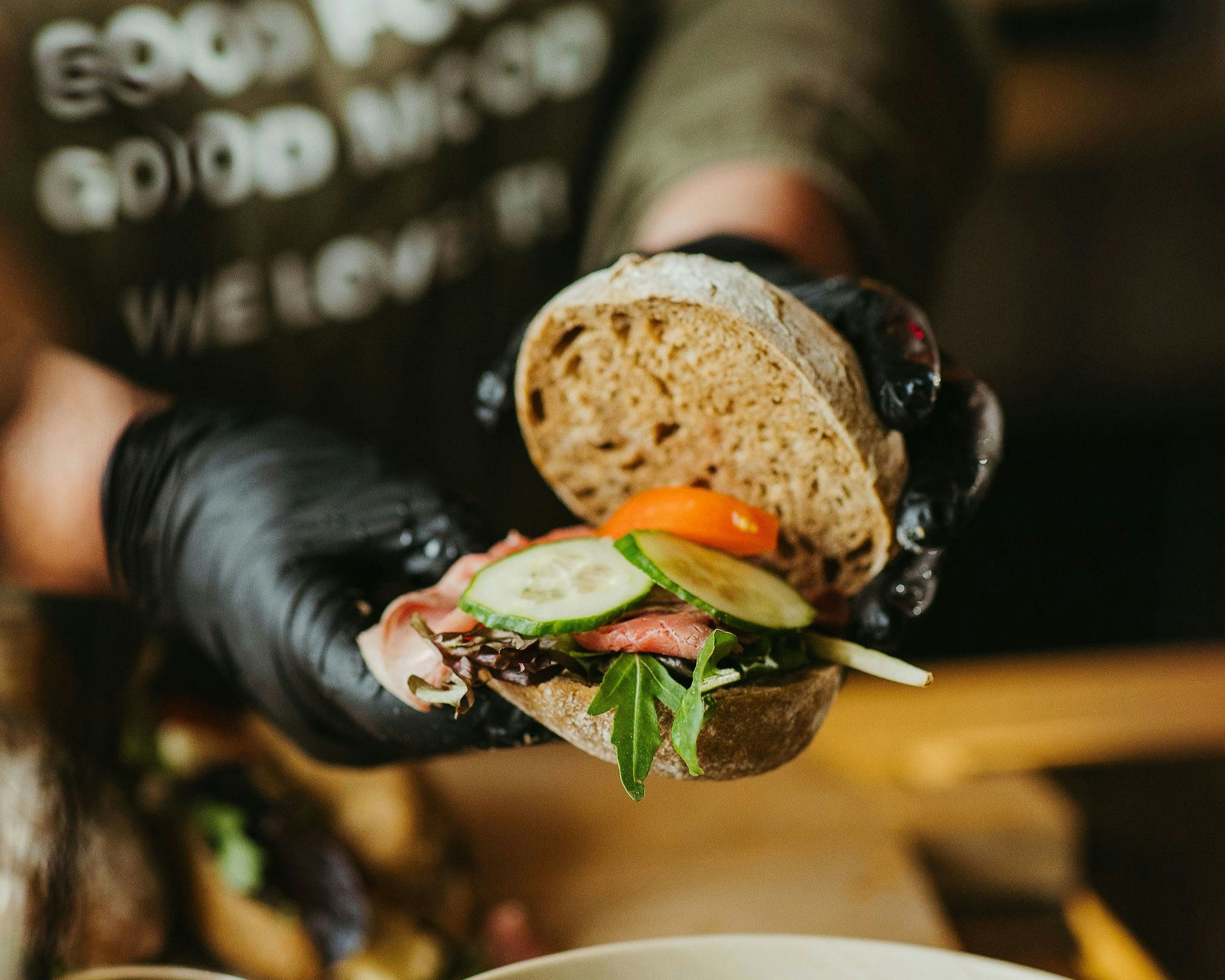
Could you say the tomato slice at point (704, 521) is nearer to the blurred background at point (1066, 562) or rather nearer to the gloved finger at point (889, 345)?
the gloved finger at point (889, 345)

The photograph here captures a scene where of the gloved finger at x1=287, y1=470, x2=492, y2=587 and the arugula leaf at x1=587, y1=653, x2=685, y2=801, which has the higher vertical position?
the arugula leaf at x1=587, y1=653, x2=685, y2=801

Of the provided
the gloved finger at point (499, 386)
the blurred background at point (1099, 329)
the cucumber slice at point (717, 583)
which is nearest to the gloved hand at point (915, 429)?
the cucumber slice at point (717, 583)

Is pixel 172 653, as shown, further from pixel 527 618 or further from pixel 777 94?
pixel 777 94

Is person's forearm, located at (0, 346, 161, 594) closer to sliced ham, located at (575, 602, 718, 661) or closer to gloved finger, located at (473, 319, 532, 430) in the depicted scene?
gloved finger, located at (473, 319, 532, 430)

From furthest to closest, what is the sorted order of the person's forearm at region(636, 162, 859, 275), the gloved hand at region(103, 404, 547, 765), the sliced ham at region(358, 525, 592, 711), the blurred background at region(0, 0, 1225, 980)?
1. the blurred background at region(0, 0, 1225, 980)
2. the person's forearm at region(636, 162, 859, 275)
3. the gloved hand at region(103, 404, 547, 765)
4. the sliced ham at region(358, 525, 592, 711)

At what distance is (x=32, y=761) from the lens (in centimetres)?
173

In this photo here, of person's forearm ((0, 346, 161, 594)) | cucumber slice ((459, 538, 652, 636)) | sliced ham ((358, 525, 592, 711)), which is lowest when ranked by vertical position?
person's forearm ((0, 346, 161, 594))

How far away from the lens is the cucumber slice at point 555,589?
1089 mm

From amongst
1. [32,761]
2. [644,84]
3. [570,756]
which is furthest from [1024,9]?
[32,761]

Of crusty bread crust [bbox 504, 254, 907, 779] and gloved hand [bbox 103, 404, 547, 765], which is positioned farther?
gloved hand [bbox 103, 404, 547, 765]

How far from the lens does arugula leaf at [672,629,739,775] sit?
3.37ft

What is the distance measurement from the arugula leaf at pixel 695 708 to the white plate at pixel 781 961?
0.18 metres

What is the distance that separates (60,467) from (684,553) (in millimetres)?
1094

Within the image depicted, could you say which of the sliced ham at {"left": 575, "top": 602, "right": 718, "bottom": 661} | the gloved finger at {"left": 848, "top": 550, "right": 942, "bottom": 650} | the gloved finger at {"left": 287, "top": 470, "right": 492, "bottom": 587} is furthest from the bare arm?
the gloved finger at {"left": 848, "top": 550, "right": 942, "bottom": 650}
